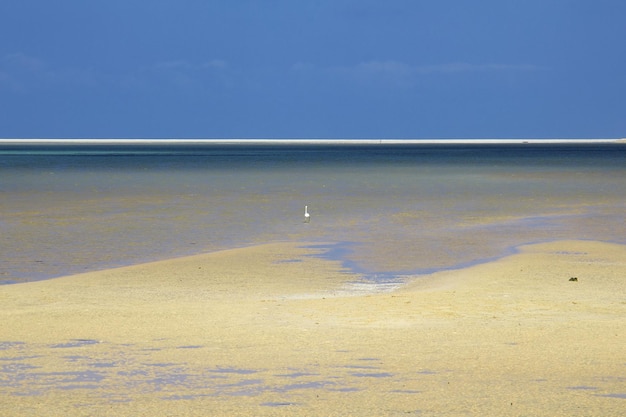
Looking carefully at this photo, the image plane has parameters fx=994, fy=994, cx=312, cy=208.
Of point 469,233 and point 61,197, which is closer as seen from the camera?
point 469,233

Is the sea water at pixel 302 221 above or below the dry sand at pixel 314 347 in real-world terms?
below

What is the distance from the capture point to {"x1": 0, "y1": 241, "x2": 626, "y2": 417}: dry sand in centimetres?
726

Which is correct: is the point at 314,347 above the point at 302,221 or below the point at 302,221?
above

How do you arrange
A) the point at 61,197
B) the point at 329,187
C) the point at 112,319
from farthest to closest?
the point at 329,187, the point at 61,197, the point at 112,319

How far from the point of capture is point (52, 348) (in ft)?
30.1

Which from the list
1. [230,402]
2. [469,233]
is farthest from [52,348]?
[469,233]

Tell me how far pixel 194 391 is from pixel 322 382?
1.01 metres

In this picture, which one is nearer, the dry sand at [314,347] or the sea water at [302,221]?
the dry sand at [314,347]

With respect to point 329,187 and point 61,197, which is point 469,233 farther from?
point 329,187

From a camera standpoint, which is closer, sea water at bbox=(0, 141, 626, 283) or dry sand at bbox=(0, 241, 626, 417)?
dry sand at bbox=(0, 241, 626, 417)

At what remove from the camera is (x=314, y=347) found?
9.12m

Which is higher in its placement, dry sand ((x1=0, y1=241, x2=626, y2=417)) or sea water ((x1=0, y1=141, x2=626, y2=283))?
dry sand ((x1=0, y1=241, x2=626, y2=417))

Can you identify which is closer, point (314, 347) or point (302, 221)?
point (314, 347)

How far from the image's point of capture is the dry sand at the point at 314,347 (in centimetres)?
726
